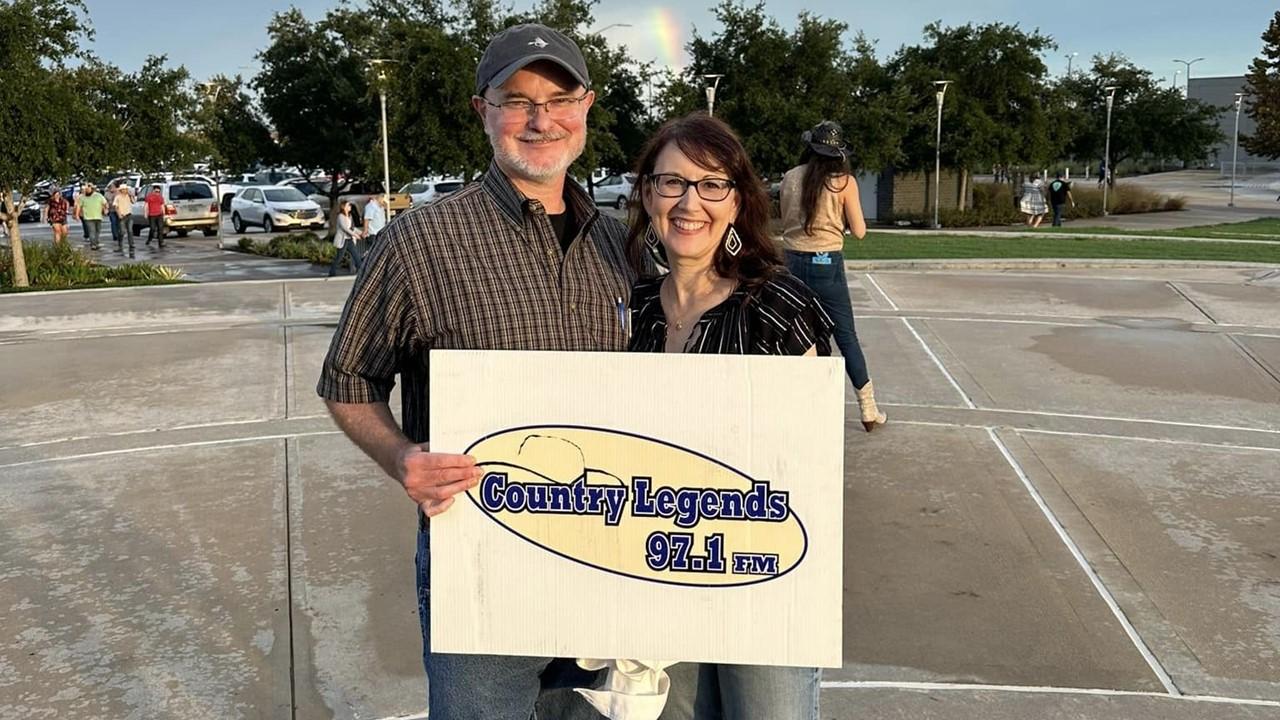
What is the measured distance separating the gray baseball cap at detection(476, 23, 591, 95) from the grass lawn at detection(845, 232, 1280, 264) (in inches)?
589

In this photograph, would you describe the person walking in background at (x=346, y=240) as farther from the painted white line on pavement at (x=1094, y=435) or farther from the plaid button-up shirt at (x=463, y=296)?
the plaid button-up shirt at (x=463, y=296)

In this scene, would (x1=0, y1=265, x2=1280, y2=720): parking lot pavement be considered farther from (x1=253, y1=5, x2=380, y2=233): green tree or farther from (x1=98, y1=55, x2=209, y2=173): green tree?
(x1=253, y1=5, x2=380, y2=233): green tree

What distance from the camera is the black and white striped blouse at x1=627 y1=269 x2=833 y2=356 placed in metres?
2.19

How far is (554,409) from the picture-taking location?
Result: 2.02m

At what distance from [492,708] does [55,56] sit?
1859cm

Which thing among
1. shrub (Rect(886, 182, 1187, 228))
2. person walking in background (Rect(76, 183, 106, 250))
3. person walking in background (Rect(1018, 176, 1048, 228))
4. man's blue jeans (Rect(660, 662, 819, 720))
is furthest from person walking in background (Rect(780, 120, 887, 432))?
shrub (Rect(886, 182, 1187, 228))

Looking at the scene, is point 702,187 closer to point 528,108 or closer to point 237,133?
point 528,108

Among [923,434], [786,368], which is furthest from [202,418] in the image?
[786,368]

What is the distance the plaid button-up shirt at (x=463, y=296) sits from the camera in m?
2.25

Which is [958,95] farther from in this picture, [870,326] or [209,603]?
[209,603]

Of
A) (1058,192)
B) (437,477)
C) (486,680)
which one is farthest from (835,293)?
(1058,192)

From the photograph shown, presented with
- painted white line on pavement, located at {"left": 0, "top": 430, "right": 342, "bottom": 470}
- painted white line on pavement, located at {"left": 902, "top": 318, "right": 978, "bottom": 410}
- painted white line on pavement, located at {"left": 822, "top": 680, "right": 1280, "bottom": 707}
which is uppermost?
painted white line on pavement, located at {"left": 902, "top": 318, "right": 978, "bottom": 410}

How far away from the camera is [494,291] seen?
2260 millimetres

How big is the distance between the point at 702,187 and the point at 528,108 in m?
0.41
